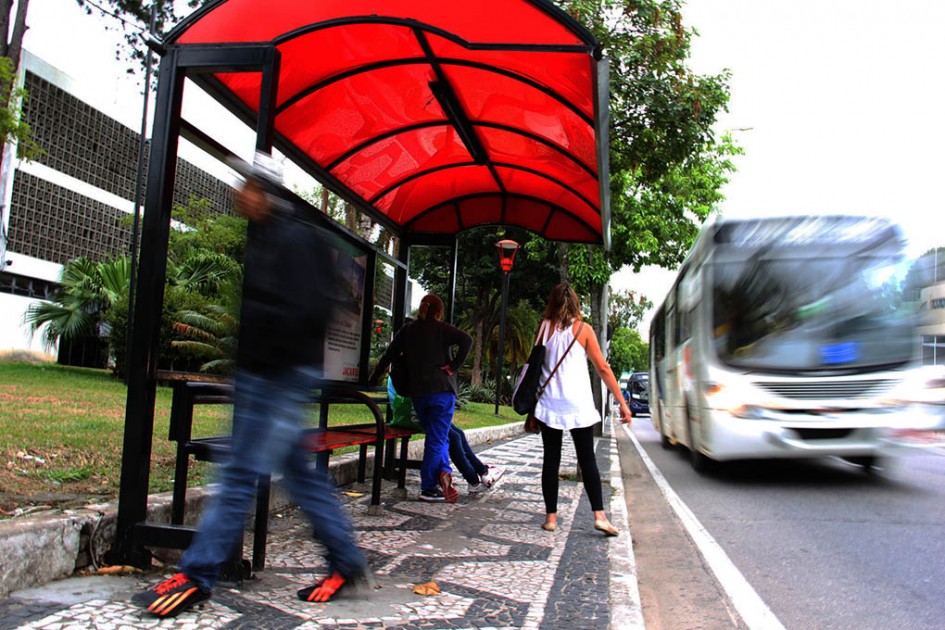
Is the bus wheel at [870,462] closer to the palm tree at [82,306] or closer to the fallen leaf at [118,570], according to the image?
the fallen leaf at [118,570]

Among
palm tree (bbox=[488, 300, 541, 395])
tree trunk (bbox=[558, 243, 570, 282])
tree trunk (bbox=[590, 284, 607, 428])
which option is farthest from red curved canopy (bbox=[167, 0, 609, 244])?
palm tree (bbox=[488, 300, 541, 395])

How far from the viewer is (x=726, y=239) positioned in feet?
28.5

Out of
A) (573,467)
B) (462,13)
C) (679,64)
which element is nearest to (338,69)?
(462,13)

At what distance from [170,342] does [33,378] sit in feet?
8.79

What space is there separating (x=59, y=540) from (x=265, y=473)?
1019 mm

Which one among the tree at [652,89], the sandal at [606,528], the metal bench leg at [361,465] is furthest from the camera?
the tree at [652,89]

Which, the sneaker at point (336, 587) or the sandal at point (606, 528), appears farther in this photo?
the sandal at point (606, 528)

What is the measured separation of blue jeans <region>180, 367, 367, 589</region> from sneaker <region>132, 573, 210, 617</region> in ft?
0.11

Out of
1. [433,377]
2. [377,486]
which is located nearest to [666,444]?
[433,377]

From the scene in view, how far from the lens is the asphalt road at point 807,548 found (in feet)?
12.3

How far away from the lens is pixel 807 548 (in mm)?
5156

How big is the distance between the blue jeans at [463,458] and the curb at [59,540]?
8.85ft

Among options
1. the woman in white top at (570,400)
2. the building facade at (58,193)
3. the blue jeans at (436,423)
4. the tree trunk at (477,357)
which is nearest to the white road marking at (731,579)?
the woman in white top at (570,400)

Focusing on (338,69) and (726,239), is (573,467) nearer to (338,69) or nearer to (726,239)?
(726,239)
